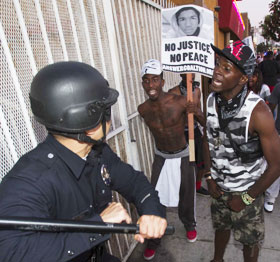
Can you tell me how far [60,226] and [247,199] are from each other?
1.80 metres

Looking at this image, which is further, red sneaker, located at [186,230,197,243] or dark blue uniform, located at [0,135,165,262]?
red sneaker, located at [186,230,197,243]

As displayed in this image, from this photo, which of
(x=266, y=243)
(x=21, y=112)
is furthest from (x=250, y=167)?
(x=21, y=112)

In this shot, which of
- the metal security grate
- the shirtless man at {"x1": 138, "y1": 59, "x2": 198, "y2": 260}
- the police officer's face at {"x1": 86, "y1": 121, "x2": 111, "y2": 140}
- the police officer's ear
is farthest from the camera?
the shirtless man at {"x1": 138, "y1": 59, "x2": 198, "y2": 260}

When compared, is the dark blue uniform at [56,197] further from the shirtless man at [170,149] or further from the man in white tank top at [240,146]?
the shirtless man at [170,149]

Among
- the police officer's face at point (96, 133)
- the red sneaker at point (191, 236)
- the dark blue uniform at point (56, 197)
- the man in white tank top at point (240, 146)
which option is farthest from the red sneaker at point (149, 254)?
the police officer's face at point (96, 133)

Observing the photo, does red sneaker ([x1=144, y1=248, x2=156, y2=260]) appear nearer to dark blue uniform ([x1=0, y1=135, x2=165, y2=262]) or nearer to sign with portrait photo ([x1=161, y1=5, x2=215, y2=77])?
dark blue uniform ([x1=0, y1=135, x2=165, y2=262])

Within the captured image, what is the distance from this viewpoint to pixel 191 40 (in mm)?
2967

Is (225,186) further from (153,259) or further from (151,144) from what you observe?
(151,144)

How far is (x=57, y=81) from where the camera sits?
4.48ft

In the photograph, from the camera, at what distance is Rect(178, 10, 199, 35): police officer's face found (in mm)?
2928

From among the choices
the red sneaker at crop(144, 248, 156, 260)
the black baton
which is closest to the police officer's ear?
the black baton

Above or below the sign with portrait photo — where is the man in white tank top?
below

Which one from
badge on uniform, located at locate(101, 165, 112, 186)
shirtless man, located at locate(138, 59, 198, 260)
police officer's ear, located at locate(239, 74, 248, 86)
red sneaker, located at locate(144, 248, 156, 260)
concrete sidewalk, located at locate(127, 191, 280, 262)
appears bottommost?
concrete sidewalk, located at locate(127, 191, 280, 262)

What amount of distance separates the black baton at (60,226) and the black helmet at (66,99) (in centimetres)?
51
